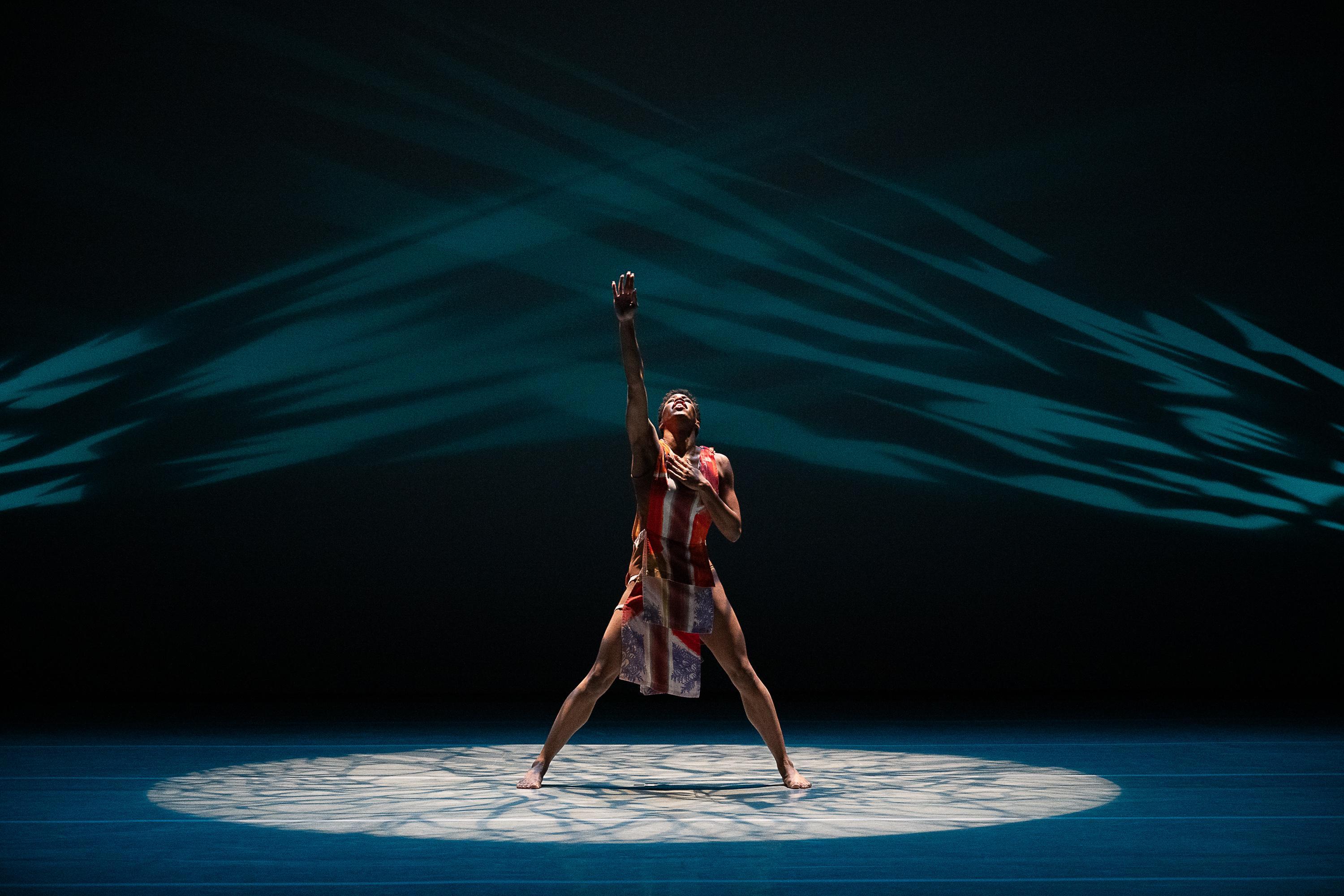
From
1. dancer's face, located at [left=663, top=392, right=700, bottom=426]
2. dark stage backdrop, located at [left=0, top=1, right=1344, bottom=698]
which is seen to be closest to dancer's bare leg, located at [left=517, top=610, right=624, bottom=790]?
dancer's face, located at [left=663, top=392, right=700, bottom=426]

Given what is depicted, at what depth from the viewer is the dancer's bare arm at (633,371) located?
3.67m

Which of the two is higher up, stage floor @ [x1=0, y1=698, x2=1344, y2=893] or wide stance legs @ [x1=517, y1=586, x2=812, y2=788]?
wide stance legs @ [x1=517, y1=586, x2=812, y2=788]

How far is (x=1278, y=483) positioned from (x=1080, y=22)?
237cm

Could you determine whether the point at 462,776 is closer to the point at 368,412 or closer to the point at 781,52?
the point at 368,412

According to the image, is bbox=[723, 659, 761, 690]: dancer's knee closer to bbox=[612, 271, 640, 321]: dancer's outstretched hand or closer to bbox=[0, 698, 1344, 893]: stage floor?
bbox=[0, 698, 1344, 893]: stage floor

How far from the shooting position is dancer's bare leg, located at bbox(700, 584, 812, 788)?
12.9 ft

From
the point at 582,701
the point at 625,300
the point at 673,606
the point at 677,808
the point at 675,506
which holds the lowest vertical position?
the point at 677,808

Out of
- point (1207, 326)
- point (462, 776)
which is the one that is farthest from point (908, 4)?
point (462, 776)

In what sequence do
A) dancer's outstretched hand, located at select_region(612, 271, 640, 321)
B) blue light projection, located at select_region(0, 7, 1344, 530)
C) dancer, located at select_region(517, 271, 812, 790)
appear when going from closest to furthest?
dancer's outstretched hand, located at select_region(612, 271, 640, 321)
dancer, located at select_region(517, 271, 812, 790)
blue light projection, located at select_region(0, 7, 1344, 530)

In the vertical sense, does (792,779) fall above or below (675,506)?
below

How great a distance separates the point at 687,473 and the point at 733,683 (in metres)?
0.62

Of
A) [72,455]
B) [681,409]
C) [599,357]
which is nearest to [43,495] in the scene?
[72,455]

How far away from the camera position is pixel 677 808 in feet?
12.0

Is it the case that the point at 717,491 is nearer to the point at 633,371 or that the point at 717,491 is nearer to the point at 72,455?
the point at 633,371
